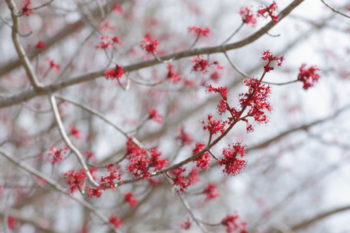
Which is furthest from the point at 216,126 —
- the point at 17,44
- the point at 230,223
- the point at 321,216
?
the point at 321,216

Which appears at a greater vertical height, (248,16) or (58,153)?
(248,16)

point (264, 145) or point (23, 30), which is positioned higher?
point (23, 30)

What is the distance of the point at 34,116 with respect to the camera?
1000 centimetres

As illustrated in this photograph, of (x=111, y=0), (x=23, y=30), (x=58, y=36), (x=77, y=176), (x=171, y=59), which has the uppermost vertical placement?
(x=23, y=30)

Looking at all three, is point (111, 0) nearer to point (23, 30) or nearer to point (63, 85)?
point (63, 85)

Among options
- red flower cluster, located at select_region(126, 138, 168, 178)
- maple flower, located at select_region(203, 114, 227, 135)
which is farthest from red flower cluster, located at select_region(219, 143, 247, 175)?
red flower cluster, located at select_region(126, 138, 168, 178)

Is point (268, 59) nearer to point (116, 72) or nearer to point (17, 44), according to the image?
point (116, 72)

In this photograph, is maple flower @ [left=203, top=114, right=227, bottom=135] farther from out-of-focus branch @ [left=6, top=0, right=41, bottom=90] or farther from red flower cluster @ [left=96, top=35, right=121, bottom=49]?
out-of-focus branch @ [left=6, top=0, right=41, bottom=90]

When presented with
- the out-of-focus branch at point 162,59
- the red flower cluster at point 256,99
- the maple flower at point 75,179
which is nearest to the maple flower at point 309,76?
the out-of-focus branch at point 162,59

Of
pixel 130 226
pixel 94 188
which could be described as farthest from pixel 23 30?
pixel 94 188

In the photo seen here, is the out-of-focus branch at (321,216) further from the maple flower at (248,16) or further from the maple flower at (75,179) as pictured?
the maple flower at (75,179)

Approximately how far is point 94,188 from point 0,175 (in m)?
5.44

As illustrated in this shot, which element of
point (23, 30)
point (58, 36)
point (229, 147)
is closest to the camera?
point (229, 147)

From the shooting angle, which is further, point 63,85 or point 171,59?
point 63,85
